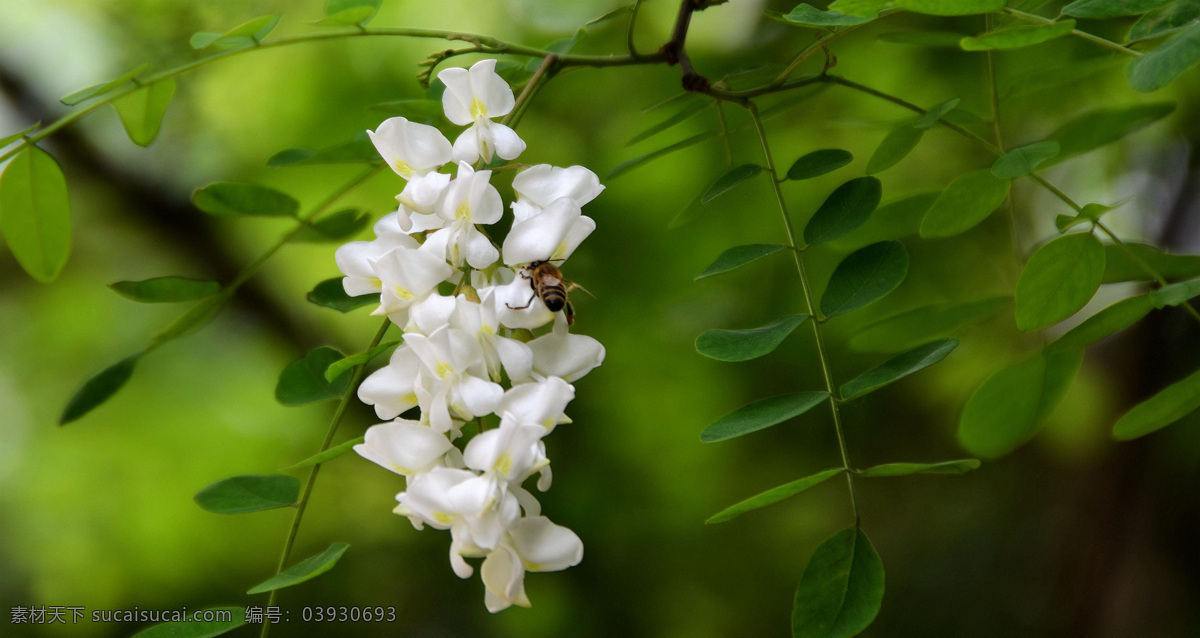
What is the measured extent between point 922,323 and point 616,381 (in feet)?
1.55

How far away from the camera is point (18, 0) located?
105 cm

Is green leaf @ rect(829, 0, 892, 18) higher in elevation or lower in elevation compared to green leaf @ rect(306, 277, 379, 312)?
higher

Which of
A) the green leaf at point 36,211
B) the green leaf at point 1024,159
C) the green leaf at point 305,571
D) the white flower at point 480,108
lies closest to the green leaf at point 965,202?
the green leaf at point 1024,159

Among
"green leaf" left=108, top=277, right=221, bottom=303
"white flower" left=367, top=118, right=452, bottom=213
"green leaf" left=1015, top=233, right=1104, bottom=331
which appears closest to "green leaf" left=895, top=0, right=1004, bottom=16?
"green leaf" left=1015, top=233, right=1104, bottom=331

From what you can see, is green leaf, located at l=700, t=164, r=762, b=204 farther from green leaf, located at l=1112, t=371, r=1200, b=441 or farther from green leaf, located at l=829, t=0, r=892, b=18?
green leaf, located at l=1112, t=371, r=1200, b=441

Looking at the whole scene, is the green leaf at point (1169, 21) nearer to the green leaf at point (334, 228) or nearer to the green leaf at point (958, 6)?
the green leaf at point (958, 6)

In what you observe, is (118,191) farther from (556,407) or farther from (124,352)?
(556,407)

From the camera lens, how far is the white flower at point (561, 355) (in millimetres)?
314

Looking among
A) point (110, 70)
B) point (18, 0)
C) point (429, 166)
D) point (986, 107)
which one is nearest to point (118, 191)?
point (110, 70)

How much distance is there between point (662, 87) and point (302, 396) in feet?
2.12

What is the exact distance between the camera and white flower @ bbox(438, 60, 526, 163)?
0.34m

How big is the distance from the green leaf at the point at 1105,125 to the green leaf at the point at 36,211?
614mm

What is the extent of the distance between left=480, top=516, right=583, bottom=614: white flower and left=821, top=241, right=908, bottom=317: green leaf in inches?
7.7

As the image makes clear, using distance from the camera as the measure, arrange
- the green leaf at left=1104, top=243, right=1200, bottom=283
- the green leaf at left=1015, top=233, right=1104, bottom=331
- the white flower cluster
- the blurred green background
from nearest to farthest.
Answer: the white flower cluster
the green leaf at left=1015, top=233, right=1104, bottom=331
the green leaf at left=1104, top=243, right=1200, bottom=283
the blurred green background
